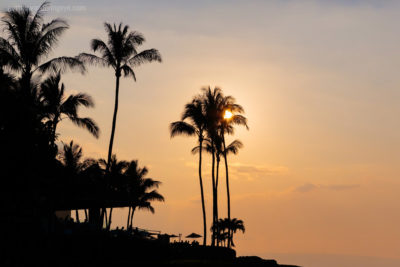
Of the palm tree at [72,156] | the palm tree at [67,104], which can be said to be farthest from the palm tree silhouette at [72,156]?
the palm tree at [67,104]

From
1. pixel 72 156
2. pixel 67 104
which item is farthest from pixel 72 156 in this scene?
pixel 67 104

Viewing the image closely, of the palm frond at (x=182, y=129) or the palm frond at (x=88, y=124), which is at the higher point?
the palm frond at (x=182, y=129)

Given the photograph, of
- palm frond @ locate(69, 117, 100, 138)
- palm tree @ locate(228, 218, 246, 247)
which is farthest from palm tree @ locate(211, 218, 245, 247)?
palm frond @ locate(69, 117, 100, 138)

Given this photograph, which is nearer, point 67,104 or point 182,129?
point 67,104

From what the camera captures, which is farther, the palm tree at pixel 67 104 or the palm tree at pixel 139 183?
the palm tree at pixel 139 183

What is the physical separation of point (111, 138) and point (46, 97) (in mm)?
5992

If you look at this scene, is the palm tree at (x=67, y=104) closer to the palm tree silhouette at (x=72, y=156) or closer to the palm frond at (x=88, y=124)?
the palm frond at (x=88, y=124)

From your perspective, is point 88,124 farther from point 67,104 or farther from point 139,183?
point 139,183

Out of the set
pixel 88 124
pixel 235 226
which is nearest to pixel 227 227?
pixel 235 226

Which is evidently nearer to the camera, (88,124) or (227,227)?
(88,124)

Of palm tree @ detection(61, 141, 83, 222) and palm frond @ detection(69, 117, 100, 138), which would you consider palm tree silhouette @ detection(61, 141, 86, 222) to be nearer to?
palm tree @ detection(61, 141, 83, 222)

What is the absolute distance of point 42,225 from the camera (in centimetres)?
3325

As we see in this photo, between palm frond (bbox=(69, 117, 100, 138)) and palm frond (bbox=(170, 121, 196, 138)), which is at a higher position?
palm frond (bbox=(170, 121, 196, 138))

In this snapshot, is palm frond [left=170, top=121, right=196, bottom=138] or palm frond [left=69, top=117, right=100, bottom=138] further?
palm frond [left=170, top=121, right=196, bottom=138]
